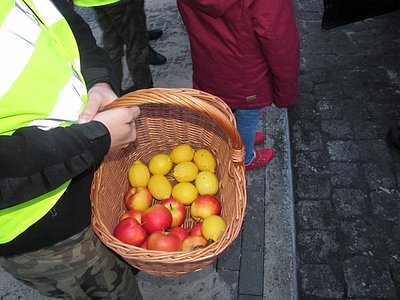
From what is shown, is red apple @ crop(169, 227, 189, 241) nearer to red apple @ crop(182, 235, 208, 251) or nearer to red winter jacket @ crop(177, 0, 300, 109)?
red apple @ crop(182, 235, 208, 251)

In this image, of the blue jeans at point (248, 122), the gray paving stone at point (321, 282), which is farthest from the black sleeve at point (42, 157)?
the gray paving stone at point (321, 282)

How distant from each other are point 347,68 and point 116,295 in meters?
3.12

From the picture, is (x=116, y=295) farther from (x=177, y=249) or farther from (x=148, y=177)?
(x=148, y=177)

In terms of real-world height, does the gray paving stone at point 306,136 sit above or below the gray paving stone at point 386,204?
below

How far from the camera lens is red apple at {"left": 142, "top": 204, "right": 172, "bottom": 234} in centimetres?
164

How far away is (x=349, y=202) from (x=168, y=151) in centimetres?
144

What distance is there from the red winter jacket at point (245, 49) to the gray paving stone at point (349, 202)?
897 mm

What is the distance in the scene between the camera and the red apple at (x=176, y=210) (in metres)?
1.76

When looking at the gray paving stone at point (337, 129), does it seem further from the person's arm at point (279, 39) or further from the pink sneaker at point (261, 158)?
the person's arm at point (279, 39)

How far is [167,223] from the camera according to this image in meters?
1.67

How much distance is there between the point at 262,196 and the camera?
2701 mm

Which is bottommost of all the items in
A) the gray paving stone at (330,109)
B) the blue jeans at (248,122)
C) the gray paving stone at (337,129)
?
the gray paving stone at (337,129)

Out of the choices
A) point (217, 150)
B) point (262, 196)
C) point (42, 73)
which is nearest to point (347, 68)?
point (262, 196)

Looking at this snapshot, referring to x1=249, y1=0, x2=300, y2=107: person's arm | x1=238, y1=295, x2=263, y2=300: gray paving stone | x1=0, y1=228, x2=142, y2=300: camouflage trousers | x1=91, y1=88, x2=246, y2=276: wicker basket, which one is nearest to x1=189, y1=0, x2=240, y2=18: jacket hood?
x1=249, y1=0, x2=300, y2=107: person's arm
